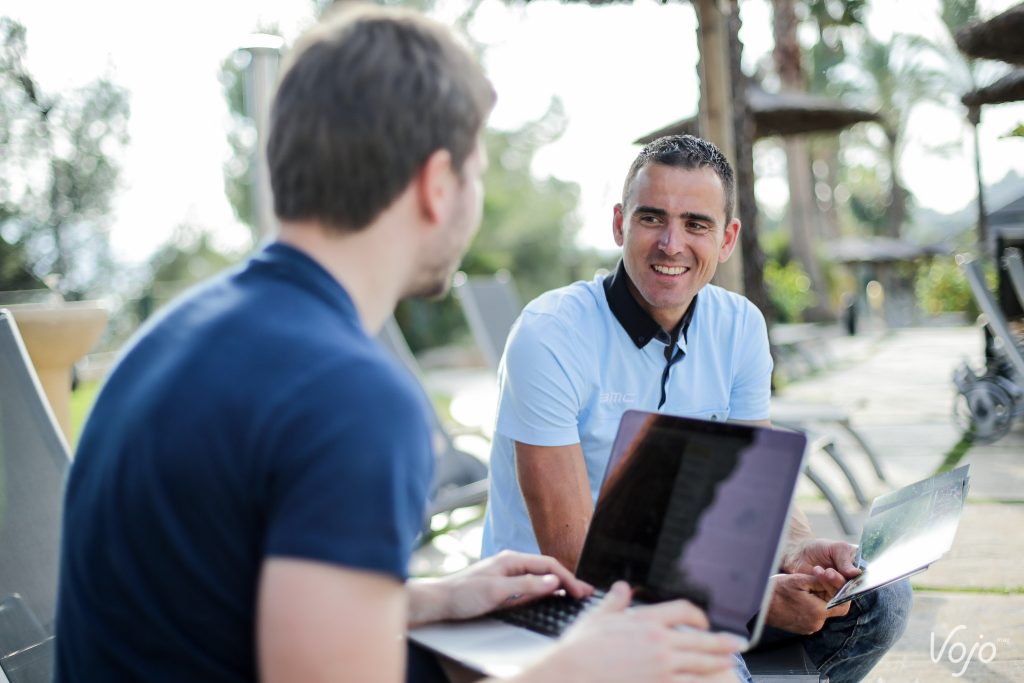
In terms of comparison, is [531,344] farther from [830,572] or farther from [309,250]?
[309,250]

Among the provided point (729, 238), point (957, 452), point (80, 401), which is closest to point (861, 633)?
point (729, 238)

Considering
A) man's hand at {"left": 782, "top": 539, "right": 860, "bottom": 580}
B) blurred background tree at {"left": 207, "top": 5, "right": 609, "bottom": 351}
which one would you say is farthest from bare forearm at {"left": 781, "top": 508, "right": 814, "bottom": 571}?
blurred background tree at {"left": 207, "top": 5, "right": 609, "bottom": 351}

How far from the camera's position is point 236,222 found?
2642cm

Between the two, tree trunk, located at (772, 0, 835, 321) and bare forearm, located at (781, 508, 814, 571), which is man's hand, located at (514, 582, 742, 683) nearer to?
bare forearm, located at (781, 508, 814, 571)

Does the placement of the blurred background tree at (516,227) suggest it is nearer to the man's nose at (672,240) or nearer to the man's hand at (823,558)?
the man's nose at (672,240)

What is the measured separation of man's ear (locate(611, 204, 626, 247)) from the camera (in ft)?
9.16

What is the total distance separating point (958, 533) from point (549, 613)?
11.8 feet

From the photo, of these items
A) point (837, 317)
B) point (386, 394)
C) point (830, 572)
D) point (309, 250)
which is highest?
point (309, 250)

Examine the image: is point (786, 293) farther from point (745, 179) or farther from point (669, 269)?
point (669, 269)

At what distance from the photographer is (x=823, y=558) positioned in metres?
2.11

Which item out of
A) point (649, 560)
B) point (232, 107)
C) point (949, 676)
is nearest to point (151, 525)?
point (649, 560)

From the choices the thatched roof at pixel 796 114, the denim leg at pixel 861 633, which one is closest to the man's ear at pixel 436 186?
the denim leg at pixel 861 633

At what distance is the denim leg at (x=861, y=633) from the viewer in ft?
7.61

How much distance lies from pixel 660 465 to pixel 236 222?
26327 millimetres
